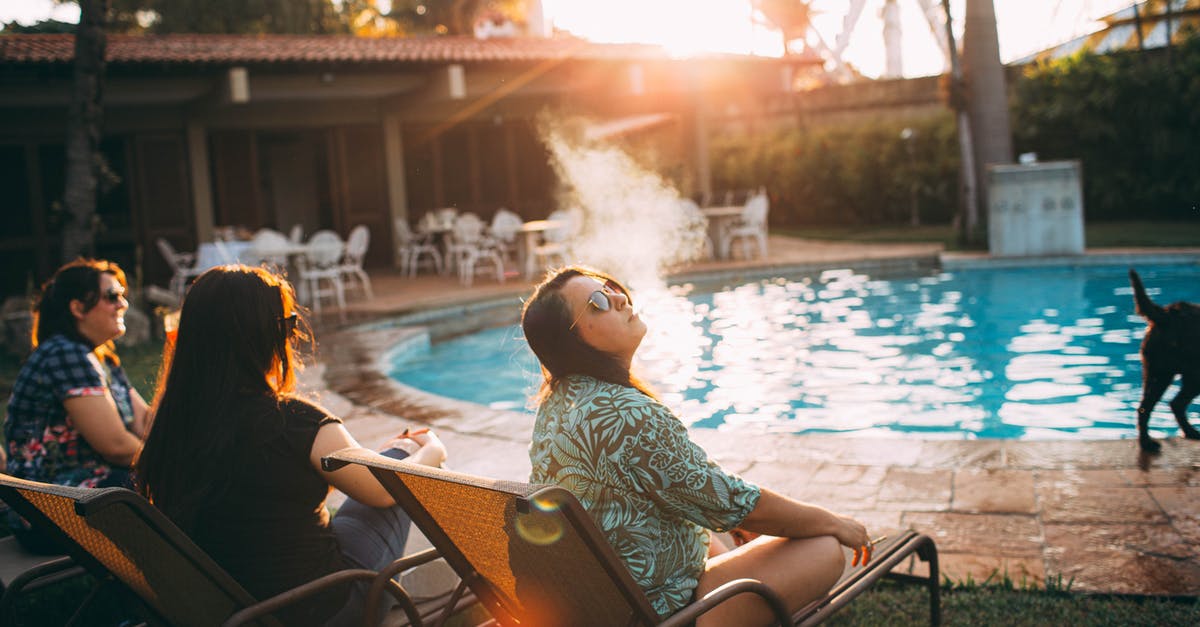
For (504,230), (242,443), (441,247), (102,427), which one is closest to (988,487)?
(242,443)

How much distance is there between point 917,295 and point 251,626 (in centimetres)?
993

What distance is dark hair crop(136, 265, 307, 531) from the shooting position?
220cm

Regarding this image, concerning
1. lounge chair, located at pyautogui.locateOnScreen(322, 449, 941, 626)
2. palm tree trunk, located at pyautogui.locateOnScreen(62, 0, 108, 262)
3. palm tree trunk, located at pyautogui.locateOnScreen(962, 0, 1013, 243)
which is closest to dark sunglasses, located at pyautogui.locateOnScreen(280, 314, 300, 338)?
lounge chair, located at pyautogui.locateOnScreen(322, 449, 941, 626)

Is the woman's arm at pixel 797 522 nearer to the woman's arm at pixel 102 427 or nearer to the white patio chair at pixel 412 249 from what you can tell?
the woman's arm at pixel 102 427

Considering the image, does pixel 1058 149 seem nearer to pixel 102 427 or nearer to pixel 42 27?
pixel 102 427

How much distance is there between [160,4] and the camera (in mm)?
24000

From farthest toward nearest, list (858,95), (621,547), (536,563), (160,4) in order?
(160,4), (858,95), (621,547), (536,563)

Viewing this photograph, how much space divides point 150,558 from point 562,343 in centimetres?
91

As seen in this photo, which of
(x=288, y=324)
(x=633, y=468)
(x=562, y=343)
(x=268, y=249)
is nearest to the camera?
(x=633, y=468)

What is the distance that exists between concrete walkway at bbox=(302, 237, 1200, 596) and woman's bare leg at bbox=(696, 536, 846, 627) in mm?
→ 905

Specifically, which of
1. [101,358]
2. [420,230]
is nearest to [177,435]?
[101,358]

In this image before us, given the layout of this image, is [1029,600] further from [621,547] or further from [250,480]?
[250,480]

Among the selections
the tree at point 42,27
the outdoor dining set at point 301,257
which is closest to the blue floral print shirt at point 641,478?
the outdoor dining set at point 301,257

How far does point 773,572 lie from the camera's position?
222 centimetres
